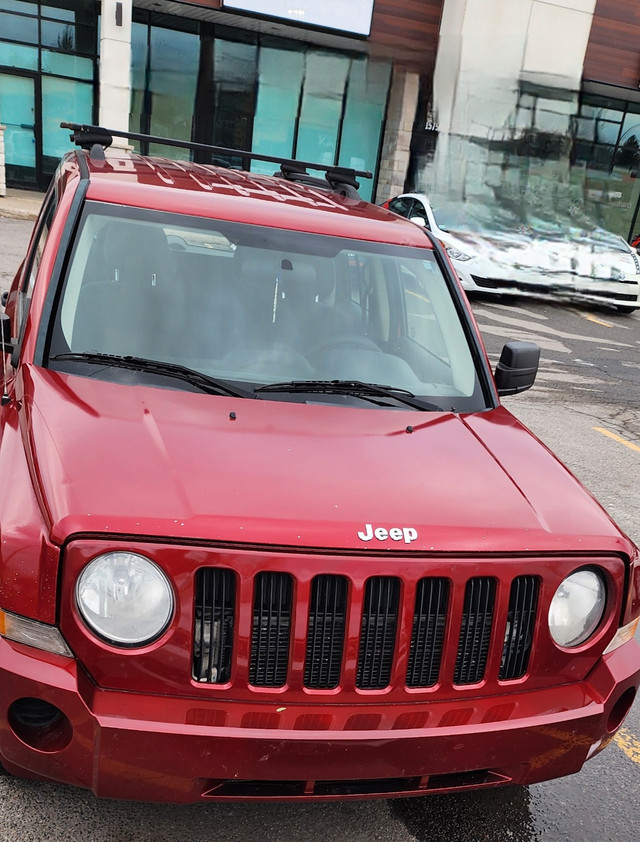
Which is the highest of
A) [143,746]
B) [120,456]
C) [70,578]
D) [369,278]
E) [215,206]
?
[215,206]

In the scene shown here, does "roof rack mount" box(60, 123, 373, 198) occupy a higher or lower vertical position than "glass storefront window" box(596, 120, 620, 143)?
lower

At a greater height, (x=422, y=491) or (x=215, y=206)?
(x=215, y=206)

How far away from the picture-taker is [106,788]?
2.17 m

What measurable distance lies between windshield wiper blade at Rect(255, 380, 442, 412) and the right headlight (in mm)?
998

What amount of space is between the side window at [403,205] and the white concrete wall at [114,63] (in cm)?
637

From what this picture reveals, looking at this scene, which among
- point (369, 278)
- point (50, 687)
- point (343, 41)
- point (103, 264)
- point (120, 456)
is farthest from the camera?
point (343, 41)

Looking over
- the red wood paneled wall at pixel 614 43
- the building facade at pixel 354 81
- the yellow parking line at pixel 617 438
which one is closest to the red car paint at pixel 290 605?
the yellow parking line at pixel 617 438

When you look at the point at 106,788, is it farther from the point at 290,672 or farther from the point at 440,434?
the point at 440,434

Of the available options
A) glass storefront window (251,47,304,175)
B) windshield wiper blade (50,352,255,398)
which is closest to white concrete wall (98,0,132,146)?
glass storefront window (251,47,304,175)

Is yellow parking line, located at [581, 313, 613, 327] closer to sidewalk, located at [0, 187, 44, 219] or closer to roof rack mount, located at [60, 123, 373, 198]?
roof rack mount, located at [60, 123, 373, 198]

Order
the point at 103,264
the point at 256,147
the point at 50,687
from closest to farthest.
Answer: the point at 50,687
the point at 103,264
the point at 256,147

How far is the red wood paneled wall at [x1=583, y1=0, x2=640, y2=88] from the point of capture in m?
21.6

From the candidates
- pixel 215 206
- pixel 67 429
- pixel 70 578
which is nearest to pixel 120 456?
pixel 67 429

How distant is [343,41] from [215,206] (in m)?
19.5
